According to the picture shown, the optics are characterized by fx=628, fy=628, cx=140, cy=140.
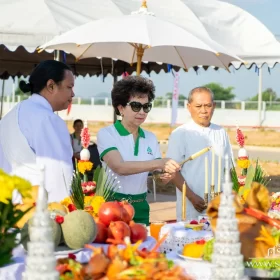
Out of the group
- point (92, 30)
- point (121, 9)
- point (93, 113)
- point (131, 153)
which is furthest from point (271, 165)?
point (93, 113)

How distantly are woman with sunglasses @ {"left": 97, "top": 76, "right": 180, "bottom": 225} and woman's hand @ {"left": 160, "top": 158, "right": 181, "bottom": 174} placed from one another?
5.5 inches

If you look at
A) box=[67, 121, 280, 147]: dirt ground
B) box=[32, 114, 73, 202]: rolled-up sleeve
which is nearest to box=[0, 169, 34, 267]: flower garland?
box=[32, 114, 73, 202]: rolled-up sleeve

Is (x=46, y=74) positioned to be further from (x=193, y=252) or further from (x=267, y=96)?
(x=267, y=96)

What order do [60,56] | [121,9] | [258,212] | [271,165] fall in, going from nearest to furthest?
[258,212]
[60,56]
[121,9]
[271,165]

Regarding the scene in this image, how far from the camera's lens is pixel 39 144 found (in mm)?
3090

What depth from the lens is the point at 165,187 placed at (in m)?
11.5

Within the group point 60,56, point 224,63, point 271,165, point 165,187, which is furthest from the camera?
point 271,165

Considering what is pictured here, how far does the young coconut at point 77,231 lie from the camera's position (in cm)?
237

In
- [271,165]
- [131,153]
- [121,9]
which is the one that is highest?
[121,9]

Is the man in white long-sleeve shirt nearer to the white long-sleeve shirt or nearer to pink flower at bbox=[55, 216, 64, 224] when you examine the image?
the white long-sleeve shirt

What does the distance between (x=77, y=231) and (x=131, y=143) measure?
4.72ft

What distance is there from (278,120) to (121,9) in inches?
1187

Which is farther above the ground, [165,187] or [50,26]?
[50,26]

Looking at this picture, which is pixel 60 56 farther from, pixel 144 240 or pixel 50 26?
pixel 144 240
